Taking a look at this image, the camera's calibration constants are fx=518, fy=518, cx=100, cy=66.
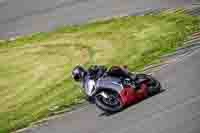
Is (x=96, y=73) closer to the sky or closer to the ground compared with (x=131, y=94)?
closer to the sky

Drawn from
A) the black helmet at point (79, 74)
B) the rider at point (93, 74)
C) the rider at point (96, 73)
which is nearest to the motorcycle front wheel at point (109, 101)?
the rider at point (93, 74)

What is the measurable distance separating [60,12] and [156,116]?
1583 cm

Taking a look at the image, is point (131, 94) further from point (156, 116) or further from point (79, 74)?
point (79, 74)

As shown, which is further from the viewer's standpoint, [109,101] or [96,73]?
[96,73]

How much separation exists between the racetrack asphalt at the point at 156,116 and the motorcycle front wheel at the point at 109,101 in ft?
0.92

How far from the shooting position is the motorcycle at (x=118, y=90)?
19922 millimetres

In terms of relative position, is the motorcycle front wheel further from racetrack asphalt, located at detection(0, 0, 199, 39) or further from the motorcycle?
racetrack asphalt, located at detection(0, 0, 199, 39)

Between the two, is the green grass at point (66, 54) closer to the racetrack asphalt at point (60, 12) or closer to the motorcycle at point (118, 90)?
the racetrack asphalt at point (60, 12)

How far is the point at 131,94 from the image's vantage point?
20.0 m

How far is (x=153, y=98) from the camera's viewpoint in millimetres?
20500

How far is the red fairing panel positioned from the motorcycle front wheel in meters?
0.21

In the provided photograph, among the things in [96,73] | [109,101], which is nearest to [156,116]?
[109,101]

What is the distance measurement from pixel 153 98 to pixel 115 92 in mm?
1649

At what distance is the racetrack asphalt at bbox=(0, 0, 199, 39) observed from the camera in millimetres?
31734
